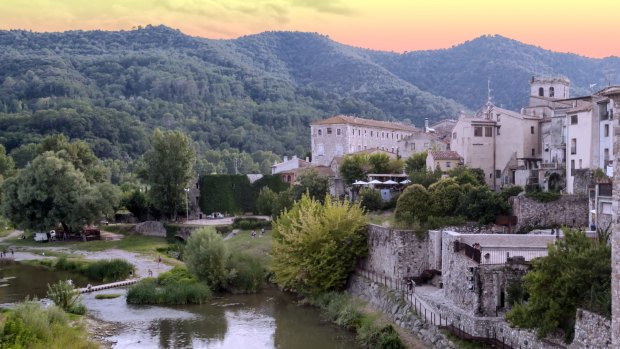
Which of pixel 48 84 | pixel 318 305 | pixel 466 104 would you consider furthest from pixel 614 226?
pixel 466 104

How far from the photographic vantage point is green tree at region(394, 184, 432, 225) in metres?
41.4

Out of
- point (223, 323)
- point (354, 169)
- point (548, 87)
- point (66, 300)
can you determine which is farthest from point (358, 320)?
point (548, 87)

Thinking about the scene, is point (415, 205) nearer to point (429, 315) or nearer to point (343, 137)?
point (429, 315)

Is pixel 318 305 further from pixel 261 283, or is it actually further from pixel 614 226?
pixel 614 226

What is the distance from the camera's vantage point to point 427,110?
159m

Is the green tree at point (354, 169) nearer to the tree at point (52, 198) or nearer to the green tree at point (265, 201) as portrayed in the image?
the green tree at point (265, 201)

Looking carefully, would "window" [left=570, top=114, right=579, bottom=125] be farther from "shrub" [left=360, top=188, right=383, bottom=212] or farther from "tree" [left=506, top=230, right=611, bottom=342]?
"tree" [left=506, top=230, right=611, bottom=342]

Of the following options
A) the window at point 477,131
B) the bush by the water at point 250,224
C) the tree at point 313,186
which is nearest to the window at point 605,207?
the window at point 477,131

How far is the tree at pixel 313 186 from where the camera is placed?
194ft

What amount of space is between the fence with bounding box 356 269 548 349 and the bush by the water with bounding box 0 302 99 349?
47.0ft

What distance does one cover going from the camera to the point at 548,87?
60.0m

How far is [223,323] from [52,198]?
34.7 metres

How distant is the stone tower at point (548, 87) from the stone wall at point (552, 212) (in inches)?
887

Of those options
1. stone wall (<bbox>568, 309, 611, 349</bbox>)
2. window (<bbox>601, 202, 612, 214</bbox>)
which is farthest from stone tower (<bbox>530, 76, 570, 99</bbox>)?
stone wall (<bbox>568, 309, 611, 349</bbox>)
